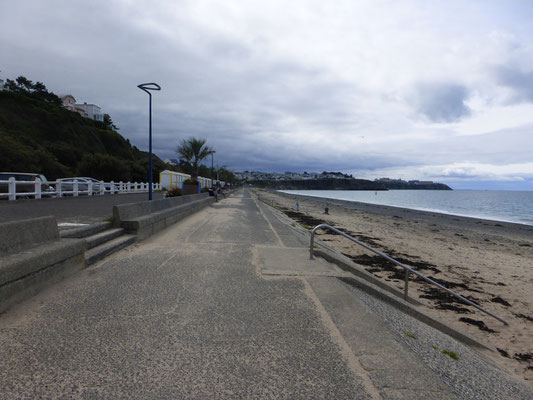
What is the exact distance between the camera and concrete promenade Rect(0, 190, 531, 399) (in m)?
2.40

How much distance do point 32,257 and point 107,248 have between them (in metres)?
2.28

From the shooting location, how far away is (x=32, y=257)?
376cm

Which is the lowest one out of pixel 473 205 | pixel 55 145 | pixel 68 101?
pixel 473 205

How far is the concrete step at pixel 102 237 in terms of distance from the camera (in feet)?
19.4

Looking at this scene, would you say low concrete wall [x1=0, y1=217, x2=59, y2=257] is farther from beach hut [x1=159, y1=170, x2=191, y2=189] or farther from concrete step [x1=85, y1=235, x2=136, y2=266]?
beach hut [x1=159, y1=170, x2=191, y2=189]

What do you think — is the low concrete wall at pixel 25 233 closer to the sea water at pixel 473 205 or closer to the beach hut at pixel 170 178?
the beach hut at pixel 170 178

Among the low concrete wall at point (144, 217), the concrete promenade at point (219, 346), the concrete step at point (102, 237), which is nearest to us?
the concrete promenade at point (219, 346)

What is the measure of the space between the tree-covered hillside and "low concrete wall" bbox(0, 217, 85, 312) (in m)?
35.3

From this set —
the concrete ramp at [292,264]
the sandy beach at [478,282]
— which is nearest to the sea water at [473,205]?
the sandy beach at [478,282]

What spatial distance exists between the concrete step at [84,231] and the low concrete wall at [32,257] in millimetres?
749

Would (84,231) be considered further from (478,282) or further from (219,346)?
(478,282)

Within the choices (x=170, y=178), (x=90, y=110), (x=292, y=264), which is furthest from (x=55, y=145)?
(x=90, y=110)

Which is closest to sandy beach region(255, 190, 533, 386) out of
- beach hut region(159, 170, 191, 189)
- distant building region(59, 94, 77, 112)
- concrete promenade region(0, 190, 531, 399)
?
concrete promenade region(0, 190, 531, 399)

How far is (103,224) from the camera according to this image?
7.04m
